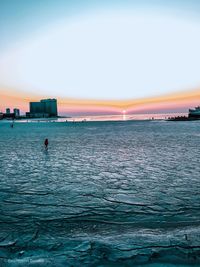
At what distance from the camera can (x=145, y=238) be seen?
545 cm

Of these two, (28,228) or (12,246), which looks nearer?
(12,246)

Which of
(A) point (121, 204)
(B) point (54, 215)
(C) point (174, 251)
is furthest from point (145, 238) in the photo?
(B) point (54, 215)

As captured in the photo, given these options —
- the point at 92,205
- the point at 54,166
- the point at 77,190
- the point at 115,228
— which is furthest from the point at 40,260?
the point at 54,166

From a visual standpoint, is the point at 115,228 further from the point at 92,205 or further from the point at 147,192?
the point at 147,192

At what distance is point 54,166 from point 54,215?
24.6 ft

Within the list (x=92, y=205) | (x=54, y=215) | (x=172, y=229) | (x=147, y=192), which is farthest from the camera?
(x=147, y=192)

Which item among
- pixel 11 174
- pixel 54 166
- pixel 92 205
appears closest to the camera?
pixel 92 205

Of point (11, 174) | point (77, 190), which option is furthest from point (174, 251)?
point (11, 174)

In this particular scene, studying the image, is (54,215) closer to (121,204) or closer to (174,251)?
(121,204)

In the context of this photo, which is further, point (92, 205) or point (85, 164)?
point (85, 164)

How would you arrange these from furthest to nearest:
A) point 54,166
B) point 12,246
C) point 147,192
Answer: point 54,166 → point 147,192 → point 12,246

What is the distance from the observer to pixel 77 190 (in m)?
9.23

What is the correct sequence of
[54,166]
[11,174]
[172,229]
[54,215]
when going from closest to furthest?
[172,229] → [54,215] → [11,174] → [54,166]

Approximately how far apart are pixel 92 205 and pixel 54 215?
135 centimetres
